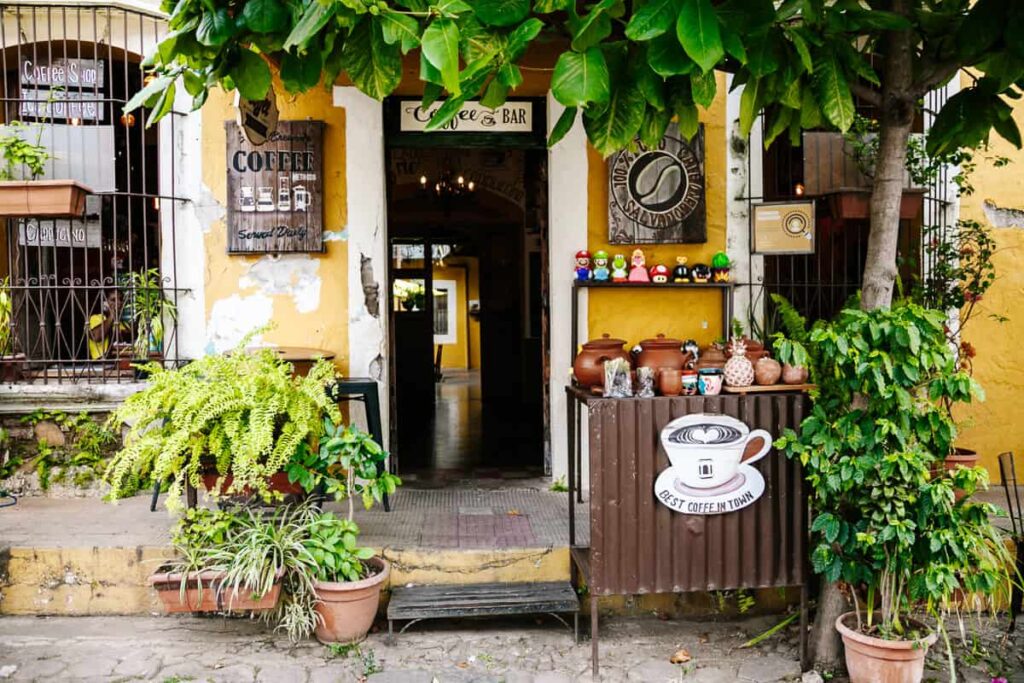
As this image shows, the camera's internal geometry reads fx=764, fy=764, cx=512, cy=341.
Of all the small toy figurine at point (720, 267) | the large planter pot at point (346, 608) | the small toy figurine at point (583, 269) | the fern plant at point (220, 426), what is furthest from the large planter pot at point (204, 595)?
the small toy figurine at point (720, 267)

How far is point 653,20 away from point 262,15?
141 cm

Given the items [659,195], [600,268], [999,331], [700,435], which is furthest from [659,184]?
[999,331]

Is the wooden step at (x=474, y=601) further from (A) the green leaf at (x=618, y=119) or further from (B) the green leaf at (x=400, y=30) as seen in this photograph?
(B) the green leaf at (x=400, y=30)

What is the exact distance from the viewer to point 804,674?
12.0 ft

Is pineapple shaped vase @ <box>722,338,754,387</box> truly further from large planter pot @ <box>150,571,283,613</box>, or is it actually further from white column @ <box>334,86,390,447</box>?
white column @ <box>334,86,390,447</box>

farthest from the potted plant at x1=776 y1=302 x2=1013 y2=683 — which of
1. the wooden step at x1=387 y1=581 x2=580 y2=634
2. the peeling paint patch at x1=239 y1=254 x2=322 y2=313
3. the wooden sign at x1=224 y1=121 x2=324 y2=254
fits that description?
the wooden sign at x1=224 y1=121 x2=324 y2=254

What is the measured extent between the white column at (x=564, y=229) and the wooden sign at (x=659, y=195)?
0.69ft

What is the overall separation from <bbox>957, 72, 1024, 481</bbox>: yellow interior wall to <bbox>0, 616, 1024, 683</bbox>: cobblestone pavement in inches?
90.5

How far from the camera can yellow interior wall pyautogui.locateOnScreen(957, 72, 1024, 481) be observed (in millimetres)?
5770

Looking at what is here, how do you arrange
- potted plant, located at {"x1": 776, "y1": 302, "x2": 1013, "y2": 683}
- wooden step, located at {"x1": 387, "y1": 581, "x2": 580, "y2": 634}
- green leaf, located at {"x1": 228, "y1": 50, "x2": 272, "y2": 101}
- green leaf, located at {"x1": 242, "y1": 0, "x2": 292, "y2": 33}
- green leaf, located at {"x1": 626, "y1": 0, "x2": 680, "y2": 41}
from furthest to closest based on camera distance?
wooden step, located at {"x1": 387, "y1": 581, "x2": 580, "y2": 634} < potted plant, located at {"x1": 776, "y1": 302, "x2": 1013, "y2": 683} < green leaf, located at {"x1": 228, "y1": 50, "x2": 272, "y2": 101} < green leaf, located at {"x1": 242, "y1": 0, "x2": 292, "y2": 33} < green leaf, located at {"x1": 626, "y1": 0, "x2": 680, "y2": 41}

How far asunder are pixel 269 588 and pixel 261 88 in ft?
7.53

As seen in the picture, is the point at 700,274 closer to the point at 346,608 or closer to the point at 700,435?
the point at 700,435

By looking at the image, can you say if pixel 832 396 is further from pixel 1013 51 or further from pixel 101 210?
pixel 101 210

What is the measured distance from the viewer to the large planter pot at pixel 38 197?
15.3 feet
